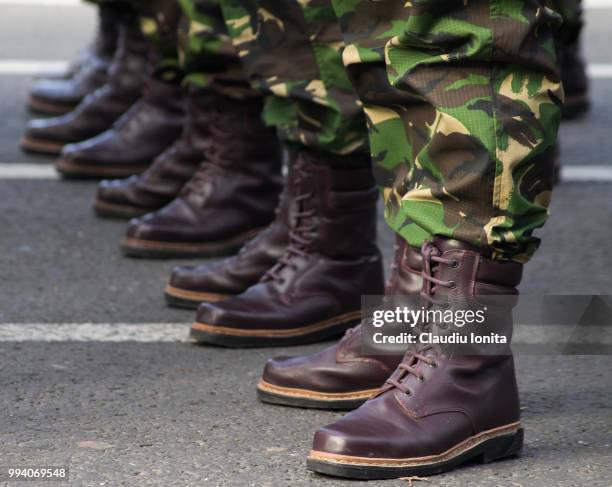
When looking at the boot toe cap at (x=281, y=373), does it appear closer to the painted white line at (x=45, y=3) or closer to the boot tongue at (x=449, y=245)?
the boot tongue at (x=449, y=245)

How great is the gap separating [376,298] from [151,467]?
74 cm

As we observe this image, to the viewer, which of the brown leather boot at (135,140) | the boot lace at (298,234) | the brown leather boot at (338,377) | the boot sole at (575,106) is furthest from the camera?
the boot sole at (575,106)

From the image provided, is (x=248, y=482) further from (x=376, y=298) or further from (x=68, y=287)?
(x=68, y=287)

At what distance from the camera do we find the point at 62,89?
16.3 ft

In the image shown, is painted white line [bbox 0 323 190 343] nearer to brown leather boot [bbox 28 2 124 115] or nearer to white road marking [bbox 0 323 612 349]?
white road marking [bbox 0 323 612 349]

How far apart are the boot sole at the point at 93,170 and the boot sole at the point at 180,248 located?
2.52 feet

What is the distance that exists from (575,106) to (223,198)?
2359 mm

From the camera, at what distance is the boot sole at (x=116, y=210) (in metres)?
3.48

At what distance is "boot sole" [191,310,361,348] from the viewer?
2441 mm

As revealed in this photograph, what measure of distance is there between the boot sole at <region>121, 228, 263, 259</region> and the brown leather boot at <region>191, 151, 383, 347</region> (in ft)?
2.10

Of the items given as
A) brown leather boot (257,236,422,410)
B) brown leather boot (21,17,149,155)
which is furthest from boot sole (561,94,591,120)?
brown leather boot (257,236,422,410)

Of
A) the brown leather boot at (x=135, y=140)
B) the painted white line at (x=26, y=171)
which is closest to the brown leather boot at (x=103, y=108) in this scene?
the painted white line at (x=26, y=171)

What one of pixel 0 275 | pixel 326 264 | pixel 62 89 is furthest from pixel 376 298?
pixel 62 89

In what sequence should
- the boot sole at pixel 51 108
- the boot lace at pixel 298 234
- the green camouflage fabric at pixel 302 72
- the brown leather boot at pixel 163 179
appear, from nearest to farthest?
the green camouflage fabric at pixel 302 72 → the boot lace at pixel 298 234 → the brown leather boot at pixel 163 179 → the boot sole at pixel 51 108
